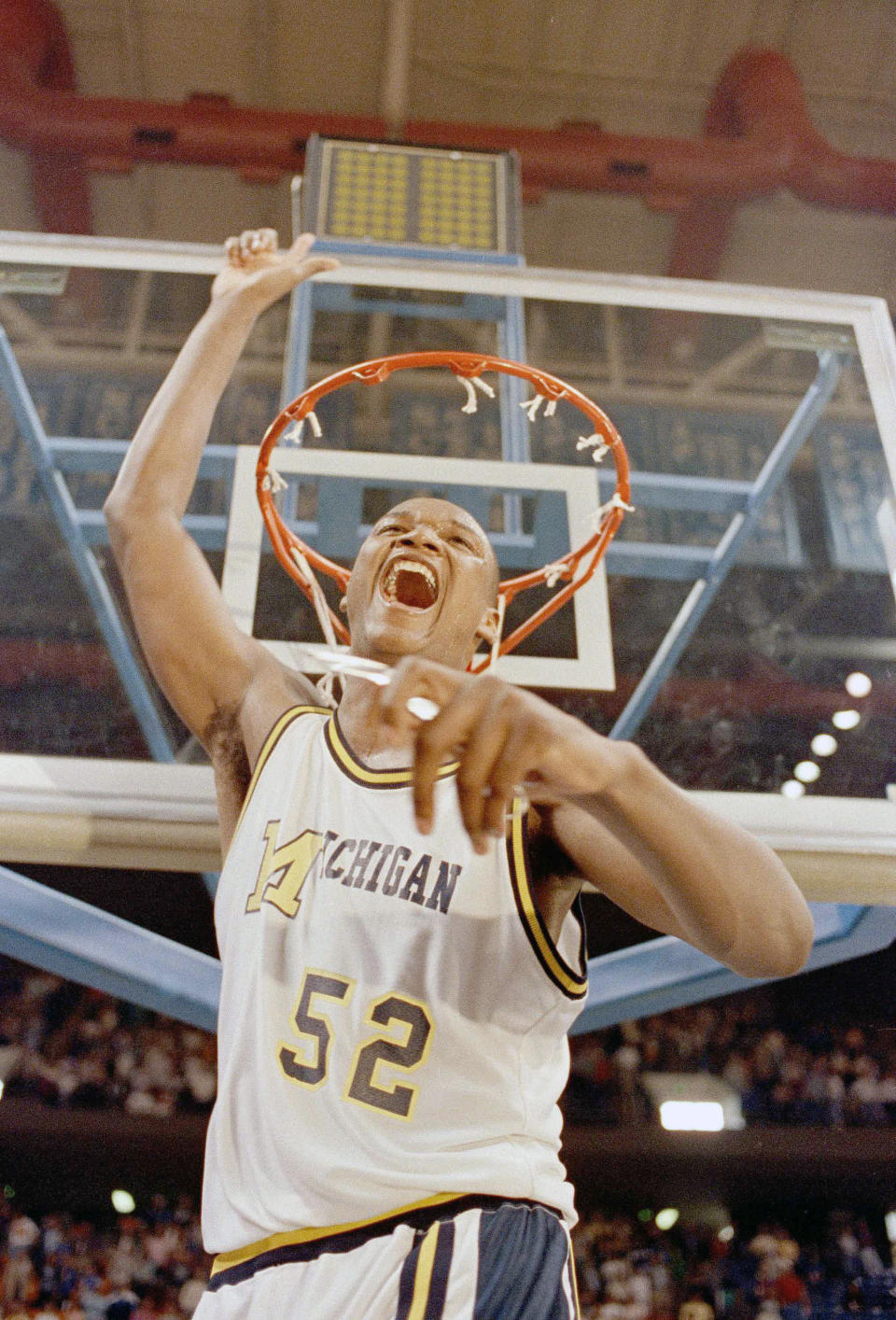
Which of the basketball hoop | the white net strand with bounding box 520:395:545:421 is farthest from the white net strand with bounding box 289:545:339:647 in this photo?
the white net strand with bounding box 520:395:545:421

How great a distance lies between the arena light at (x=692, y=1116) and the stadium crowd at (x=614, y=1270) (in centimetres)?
47

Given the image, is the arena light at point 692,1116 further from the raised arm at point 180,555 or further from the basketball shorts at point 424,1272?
the basketball shorts at point 424,1272

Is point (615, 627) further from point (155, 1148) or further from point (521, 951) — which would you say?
point (155, 1148)

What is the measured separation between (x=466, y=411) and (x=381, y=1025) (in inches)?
55.2

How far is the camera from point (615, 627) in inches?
99.3

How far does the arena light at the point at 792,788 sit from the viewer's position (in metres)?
2.33

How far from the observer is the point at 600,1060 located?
6523 millimetres

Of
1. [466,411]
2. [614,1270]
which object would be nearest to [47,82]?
[466,411]

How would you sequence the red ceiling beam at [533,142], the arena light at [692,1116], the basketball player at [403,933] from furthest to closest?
the arena light at [692,1116] < the red ceiling beam at [533,142] < the basketball player at [403,933]

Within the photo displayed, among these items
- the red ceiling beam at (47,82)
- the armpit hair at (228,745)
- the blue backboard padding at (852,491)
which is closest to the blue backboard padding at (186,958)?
the blue backboard padding at (852,491)

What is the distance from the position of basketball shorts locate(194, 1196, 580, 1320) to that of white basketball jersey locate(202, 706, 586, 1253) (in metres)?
0.02

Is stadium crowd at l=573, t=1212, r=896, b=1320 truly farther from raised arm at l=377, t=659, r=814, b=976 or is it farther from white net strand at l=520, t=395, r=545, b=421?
raised arm at l=377, t=659, r=814, b=976

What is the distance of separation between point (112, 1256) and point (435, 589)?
5.12 metres

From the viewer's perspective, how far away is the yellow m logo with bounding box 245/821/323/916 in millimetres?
1382
